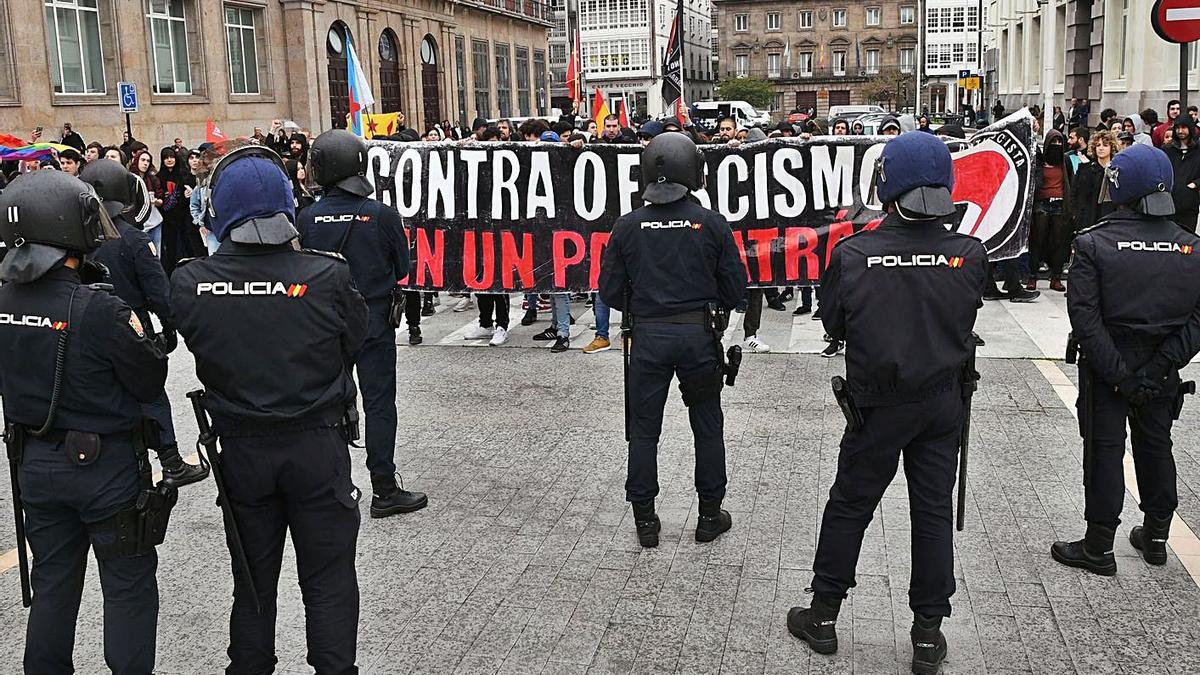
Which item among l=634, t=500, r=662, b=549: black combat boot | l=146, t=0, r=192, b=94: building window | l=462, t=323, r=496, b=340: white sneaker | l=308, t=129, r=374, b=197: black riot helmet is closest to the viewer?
l=634, t=500, r=662, b=549: black combat boot

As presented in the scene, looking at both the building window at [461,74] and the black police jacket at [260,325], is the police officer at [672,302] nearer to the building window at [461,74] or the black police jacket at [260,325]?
the black police jacket at [260,325]

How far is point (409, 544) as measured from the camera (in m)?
6.10

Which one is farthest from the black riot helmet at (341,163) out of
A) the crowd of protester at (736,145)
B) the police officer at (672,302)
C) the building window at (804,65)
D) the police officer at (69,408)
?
the building window at (804,65)

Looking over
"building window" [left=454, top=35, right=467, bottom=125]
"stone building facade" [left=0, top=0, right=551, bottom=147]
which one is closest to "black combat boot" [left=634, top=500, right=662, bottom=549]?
"stone building facade" [left=0, top=0, right=551, bottom=147]

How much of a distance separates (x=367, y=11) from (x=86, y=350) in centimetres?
3770

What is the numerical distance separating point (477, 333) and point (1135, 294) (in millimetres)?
7672

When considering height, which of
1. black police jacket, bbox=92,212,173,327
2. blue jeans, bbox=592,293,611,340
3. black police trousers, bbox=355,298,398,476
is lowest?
blue jeans, bbox=592,293,611,340

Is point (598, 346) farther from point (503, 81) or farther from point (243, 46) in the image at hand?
point (503, 81)

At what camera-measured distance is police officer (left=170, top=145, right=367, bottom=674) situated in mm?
3957

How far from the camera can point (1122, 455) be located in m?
5.34

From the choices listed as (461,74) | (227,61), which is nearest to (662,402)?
(227,61)

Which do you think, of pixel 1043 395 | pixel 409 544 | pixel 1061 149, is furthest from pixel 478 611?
pixel 1061 149

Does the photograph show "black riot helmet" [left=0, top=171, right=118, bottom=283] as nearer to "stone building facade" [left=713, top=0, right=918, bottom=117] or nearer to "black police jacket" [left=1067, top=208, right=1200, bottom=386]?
"black police jacket" [left=1067, top=208, right=1200, bottom=386]

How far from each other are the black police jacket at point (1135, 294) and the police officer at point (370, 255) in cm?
366
